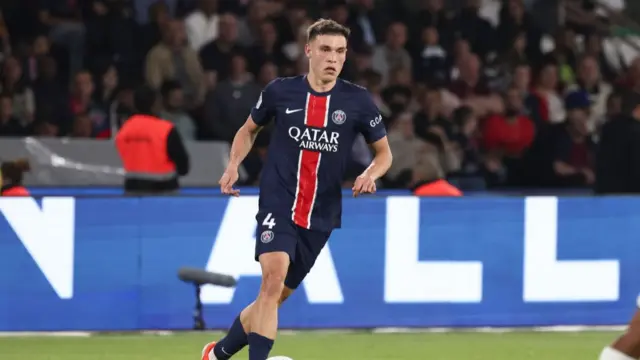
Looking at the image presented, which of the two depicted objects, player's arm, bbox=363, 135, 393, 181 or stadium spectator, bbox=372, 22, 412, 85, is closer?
player's arm, bbox=363, 135, 393, 181

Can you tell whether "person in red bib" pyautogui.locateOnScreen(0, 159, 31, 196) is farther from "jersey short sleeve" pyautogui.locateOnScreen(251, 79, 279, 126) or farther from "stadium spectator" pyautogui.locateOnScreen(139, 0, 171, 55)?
"jersey short sleeve" pyautogui.locateOnScreen(251, 79, 279, 126)

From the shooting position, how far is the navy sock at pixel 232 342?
8.95 metres

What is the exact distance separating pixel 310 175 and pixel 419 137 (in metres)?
7.92

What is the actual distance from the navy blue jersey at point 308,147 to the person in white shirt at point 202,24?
30.6 ft

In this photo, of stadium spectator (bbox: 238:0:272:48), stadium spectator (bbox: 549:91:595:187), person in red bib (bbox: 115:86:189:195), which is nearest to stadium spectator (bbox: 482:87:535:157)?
stadium spectator (bbox: 549:91:595:187)

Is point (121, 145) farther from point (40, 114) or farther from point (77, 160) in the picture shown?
point (40, 114)

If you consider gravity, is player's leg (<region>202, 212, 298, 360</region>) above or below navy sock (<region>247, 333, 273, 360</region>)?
above

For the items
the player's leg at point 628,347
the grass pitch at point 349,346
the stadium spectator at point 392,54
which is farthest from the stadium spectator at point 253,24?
the player's leg at point 628,347

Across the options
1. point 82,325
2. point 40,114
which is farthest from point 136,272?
point 40,114

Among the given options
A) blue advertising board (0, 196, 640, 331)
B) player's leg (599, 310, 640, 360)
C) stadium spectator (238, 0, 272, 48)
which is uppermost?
stadium spectator (238, 0, 272, 48)

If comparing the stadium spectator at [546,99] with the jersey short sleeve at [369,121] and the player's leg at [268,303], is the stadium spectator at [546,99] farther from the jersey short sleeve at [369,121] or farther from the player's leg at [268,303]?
the player's leg at [268,303]

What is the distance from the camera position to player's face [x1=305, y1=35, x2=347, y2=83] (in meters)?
8.70

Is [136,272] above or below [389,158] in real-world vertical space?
below

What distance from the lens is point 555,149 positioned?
698 inches
